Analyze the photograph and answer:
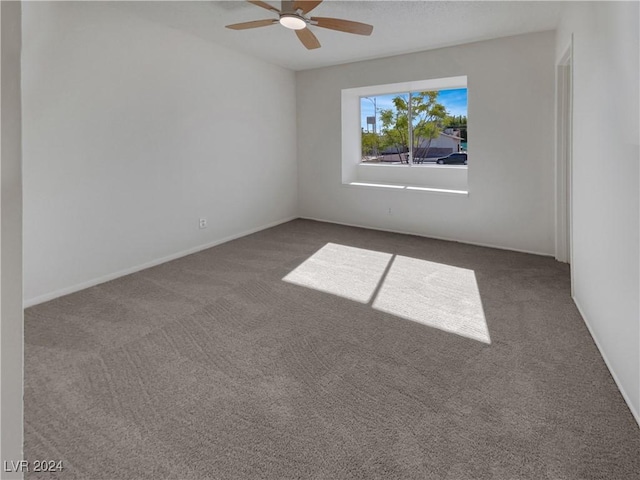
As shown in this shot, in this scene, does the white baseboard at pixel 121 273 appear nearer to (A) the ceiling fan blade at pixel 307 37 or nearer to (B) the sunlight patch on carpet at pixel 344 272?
(B) the sunlight patch on carpet at pixel 344 272

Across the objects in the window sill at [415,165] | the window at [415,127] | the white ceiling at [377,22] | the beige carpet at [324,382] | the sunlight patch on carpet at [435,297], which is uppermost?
the white ceiling at [377,22]

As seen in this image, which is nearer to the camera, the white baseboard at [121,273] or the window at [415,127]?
the white baseboard at [121,273]

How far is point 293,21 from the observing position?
3.33 meters

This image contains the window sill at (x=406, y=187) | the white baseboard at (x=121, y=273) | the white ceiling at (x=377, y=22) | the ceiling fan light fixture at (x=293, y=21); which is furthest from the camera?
the window sill at (x=406, y=187)

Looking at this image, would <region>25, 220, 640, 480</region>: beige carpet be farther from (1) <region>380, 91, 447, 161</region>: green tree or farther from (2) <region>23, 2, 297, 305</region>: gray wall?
(1) <region>380, 91, 447, 161</region>: green tree

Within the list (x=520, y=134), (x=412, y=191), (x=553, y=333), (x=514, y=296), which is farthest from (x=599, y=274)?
(x=412, y=191)

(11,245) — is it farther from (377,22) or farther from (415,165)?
(415,165)

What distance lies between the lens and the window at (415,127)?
588cm

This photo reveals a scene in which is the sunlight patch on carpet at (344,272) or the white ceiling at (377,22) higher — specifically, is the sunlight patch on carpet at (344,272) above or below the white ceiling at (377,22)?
→ below

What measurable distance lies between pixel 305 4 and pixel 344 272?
2.29 metres

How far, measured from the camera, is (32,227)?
3318 mm

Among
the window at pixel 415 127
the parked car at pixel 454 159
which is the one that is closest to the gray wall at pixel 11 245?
the window at pixel 415 127

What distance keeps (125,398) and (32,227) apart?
1.96m

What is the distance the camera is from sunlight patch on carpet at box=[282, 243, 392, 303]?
363 cm
